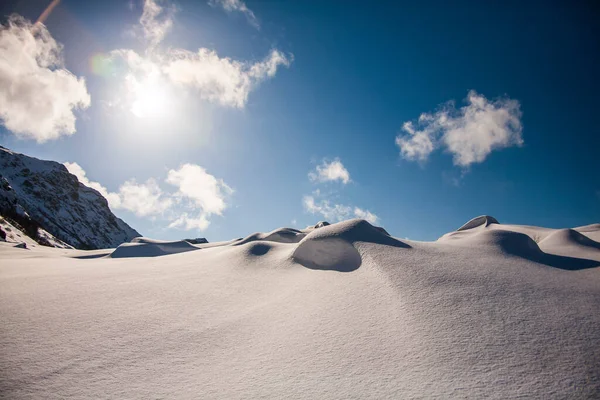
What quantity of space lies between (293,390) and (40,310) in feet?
17.8

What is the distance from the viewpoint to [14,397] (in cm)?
324

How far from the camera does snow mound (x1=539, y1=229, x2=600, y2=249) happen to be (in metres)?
13.1

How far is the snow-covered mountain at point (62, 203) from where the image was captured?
111938 millimetres

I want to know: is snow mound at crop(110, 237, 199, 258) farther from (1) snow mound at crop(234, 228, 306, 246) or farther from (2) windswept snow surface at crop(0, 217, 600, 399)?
(2) windswept snow surface at crop(0, 217, 600, 399)

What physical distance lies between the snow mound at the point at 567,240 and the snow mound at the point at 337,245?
32.2 feet

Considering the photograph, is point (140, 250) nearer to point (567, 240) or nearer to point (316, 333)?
point (316, 333)

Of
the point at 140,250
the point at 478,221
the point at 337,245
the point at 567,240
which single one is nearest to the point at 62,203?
the point at 140,250

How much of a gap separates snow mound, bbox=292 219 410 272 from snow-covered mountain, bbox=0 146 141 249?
126166 mm

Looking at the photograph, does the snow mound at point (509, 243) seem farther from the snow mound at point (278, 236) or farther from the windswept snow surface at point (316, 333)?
the snow mound at point (278, 236)

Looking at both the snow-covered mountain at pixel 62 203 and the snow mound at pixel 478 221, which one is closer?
the snow mound at pixel 478 221

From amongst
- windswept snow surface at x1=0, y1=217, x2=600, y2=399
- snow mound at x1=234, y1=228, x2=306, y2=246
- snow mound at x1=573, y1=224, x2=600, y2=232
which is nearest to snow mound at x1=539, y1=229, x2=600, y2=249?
windswept snow surface at x1=0, y1=217, x2=600, y2=399

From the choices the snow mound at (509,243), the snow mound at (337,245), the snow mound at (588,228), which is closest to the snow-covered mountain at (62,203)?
the snow mound at (337,245)

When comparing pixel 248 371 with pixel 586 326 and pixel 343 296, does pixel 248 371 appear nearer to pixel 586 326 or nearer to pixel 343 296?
pixel 343 296

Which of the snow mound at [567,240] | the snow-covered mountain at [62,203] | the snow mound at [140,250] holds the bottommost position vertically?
the snow mound at [140,250]
